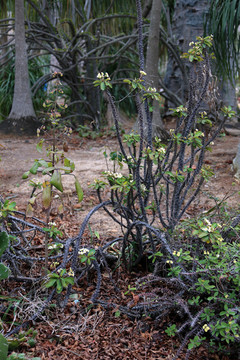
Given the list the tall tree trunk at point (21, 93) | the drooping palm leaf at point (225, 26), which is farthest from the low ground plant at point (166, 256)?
the tall tree trunk at point (21, 93)

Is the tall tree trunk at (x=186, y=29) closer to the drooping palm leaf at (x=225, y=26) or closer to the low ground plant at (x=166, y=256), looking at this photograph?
the drooping palm leaf at (x=225, y=26)

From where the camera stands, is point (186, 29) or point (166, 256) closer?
point (166, 256)

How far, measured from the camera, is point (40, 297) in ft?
5.74

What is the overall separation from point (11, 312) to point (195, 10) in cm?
564

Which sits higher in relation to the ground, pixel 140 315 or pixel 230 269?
pixel 230 269

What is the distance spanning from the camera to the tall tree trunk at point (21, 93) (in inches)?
234

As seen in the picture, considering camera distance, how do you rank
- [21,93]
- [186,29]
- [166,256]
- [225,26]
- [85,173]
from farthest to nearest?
1. [21,93]
2. [186,29]
3. [225,26]
4. [85,173]
5. [166,256]

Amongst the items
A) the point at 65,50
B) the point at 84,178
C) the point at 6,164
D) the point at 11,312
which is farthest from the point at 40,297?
the point at 65,50

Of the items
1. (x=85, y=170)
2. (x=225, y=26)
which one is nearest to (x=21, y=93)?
(x=85, y=170)

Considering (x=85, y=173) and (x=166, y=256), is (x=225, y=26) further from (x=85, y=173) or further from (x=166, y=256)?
(x=166, y=256)

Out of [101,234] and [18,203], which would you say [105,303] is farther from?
[18,203]

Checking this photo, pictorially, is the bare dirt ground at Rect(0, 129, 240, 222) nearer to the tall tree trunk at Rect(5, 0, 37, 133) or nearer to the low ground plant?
the tall tree trunk at Rect(5, 0, 37, 133)

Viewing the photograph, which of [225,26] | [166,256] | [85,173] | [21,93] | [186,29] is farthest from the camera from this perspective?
[21,93]

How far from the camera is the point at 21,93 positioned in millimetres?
6168
